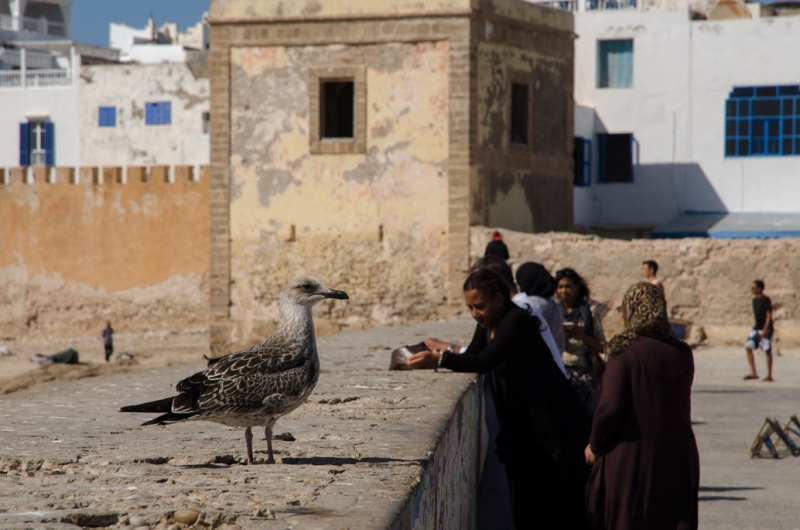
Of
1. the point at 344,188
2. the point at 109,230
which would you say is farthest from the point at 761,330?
the point at 109,230

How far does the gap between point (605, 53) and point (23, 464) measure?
82.2 ft

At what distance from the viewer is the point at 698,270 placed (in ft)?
57.9

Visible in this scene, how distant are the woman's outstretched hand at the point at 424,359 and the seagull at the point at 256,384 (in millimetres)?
2695

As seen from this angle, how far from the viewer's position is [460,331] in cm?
1050

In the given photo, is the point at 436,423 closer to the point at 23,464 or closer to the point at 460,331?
the point at 23,464

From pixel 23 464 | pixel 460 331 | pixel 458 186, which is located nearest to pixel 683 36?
pixel 458 186

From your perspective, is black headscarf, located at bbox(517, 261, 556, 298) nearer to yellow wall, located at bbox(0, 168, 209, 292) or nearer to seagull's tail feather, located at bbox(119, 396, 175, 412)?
seagull's tail feather, located at bbox(119, 396, 175, 412)

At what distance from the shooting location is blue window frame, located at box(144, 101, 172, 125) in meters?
35.2

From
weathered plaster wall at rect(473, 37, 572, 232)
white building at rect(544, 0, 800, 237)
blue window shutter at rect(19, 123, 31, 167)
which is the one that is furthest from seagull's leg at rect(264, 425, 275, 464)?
blue window shutter at rect(19, 123, 31, 167)

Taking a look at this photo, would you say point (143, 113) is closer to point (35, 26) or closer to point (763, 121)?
point (763, 121)

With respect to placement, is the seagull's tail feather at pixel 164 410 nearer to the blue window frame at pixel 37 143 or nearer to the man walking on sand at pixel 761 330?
the man walking on sand at pixel 761 330

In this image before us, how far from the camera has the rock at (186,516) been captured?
2.71 m

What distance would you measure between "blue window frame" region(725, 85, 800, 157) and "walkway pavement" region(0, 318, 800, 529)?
61.8 feet

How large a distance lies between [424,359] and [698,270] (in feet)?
39.9
